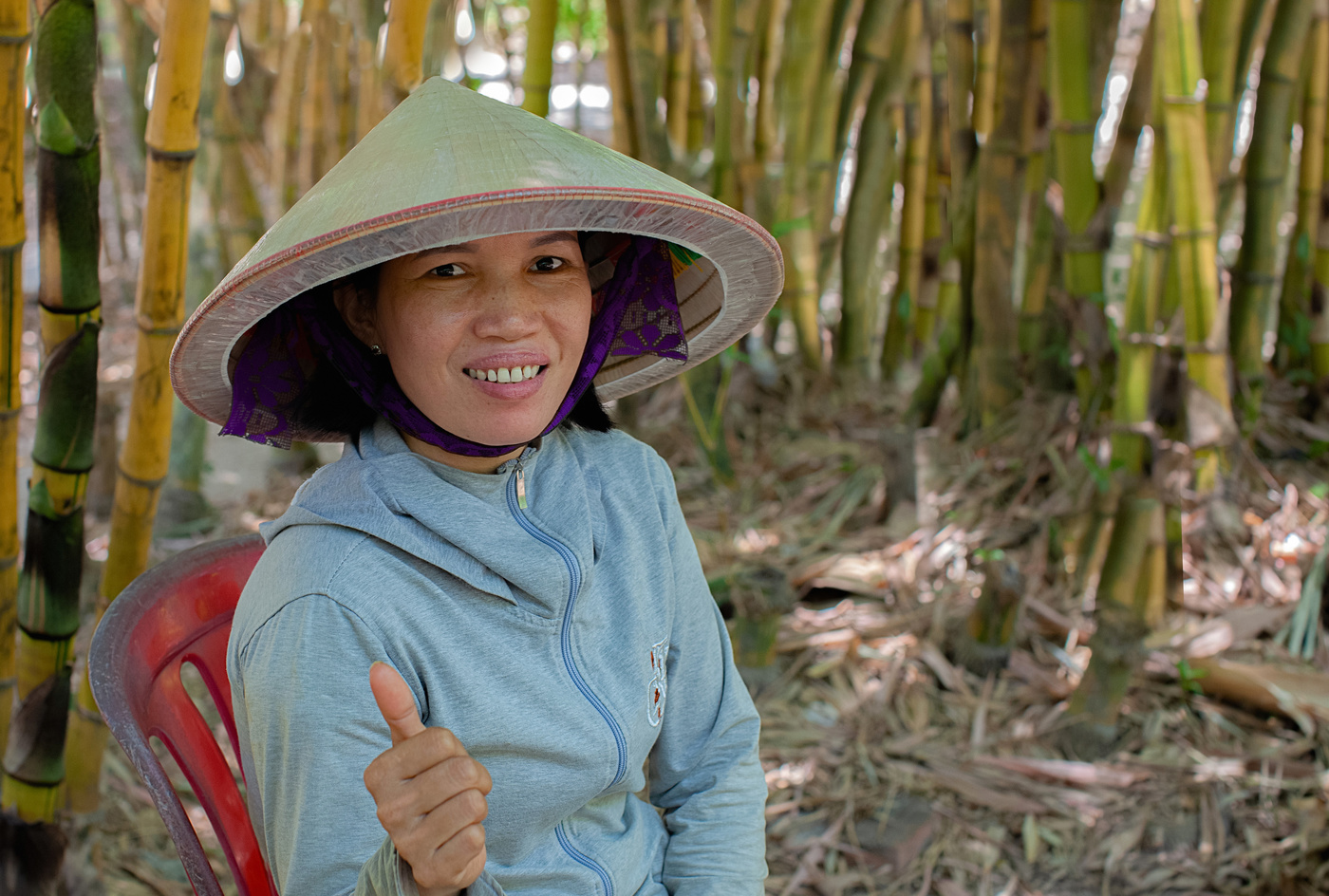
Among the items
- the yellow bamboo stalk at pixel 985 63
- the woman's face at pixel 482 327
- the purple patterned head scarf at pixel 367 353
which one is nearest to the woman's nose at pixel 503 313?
the woman's face at pixel 482 327

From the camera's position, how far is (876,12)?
2930 mm

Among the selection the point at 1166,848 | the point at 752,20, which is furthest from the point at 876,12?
the point at 1166,848

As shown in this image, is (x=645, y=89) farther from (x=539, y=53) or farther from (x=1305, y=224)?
(x=1305, y=224)

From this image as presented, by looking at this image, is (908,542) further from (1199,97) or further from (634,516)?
(634,516)

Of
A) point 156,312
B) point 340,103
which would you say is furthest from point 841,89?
point 156,312

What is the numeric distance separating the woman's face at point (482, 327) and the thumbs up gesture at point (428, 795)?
328 millimetres

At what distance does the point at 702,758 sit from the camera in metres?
1.19

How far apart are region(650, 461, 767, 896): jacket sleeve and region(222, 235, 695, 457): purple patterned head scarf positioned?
0.18 m

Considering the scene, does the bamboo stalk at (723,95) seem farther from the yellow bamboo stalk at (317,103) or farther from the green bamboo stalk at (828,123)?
the yellow bamboo stalk at (317,103)

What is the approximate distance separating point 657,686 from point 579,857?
0.18 meters

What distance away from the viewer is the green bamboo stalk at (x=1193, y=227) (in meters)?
2.01

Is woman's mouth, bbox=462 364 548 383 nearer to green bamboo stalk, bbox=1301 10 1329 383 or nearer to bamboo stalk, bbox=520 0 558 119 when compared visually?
bamboo stalk, bbox=520 0 558 119

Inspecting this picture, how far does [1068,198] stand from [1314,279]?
0.99 m

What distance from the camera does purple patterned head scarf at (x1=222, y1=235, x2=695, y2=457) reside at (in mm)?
1001
